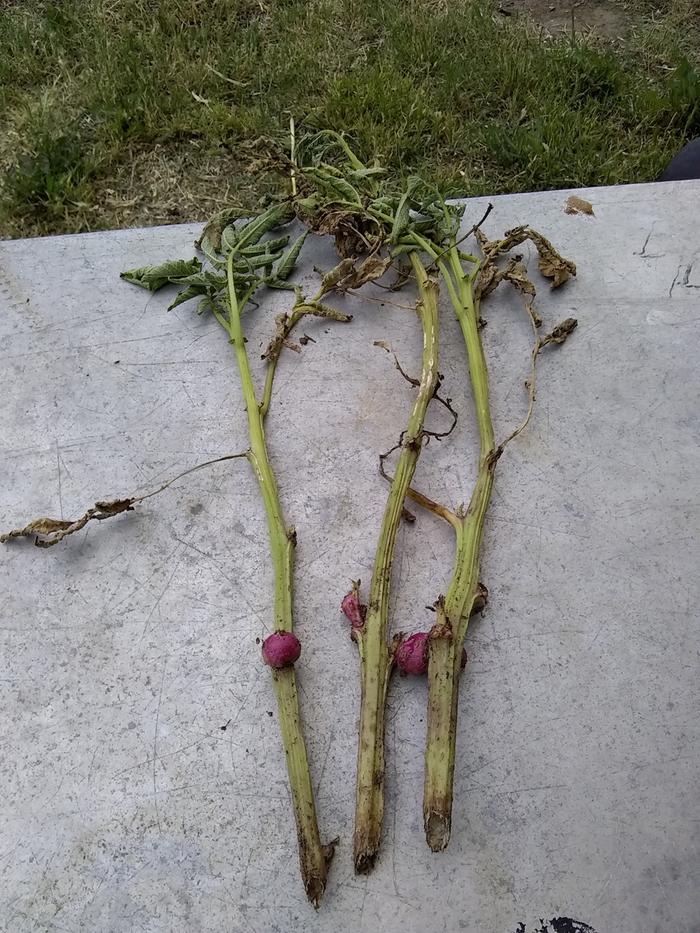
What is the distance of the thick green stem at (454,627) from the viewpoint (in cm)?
120

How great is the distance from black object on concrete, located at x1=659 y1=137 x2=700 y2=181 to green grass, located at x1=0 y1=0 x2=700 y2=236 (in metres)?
0.29

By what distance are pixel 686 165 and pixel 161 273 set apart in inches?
57.3

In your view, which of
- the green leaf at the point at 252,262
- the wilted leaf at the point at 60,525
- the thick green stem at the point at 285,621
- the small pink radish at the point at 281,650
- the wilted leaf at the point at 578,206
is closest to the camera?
the thick green stem at the point at 285,621

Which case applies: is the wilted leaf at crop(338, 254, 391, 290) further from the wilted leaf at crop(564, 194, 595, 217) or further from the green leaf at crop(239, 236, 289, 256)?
the wilted leaf at crop(564, 194, 595, 217)

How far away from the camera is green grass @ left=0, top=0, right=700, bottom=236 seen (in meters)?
2.61

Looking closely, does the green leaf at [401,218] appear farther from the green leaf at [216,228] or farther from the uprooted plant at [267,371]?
the green leaf at [216,228]

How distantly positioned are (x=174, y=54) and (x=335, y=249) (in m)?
1.56

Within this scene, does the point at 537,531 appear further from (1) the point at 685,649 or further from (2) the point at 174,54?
(2) the point at 174,54

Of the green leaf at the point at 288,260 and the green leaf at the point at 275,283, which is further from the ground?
the green leaf at the point at 288,260

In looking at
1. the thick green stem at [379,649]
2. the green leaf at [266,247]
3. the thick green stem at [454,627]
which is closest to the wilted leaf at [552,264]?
the thick green stem at [454,627]

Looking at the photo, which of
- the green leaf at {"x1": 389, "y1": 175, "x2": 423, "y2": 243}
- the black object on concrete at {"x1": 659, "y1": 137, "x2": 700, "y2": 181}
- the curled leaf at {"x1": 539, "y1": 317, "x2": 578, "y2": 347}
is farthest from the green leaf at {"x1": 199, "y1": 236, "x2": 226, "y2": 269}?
the black object on concrete at {"x1": 659, "y1": 137, "x2": 700, "y2": 181}

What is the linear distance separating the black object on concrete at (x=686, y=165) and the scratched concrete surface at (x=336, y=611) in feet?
1.18

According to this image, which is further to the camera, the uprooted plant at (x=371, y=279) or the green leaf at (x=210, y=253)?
the green leaf at (x=210, y=253)

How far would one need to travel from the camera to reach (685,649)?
4.46 feet
